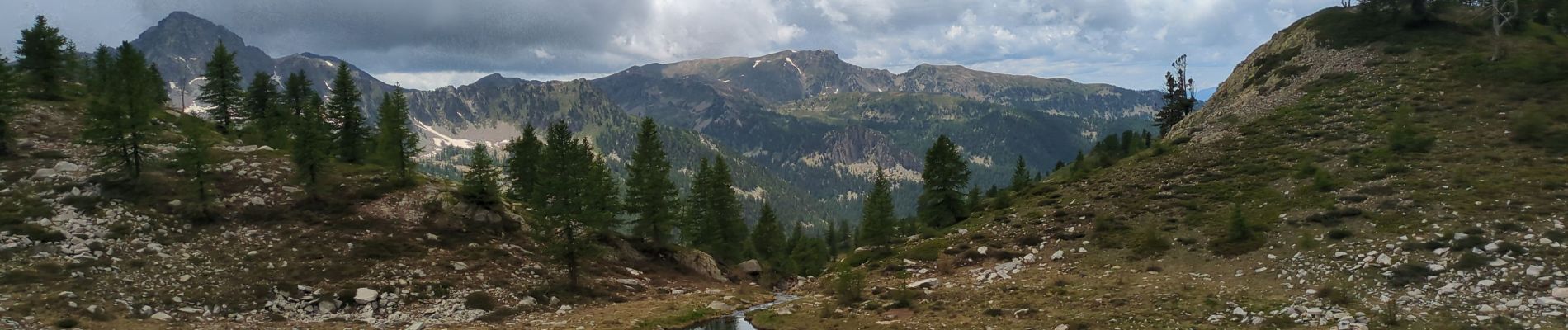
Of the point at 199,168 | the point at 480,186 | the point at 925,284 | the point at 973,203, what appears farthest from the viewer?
the point at 973,203

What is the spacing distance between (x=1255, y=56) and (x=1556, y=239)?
2834 inches

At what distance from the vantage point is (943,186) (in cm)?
6856

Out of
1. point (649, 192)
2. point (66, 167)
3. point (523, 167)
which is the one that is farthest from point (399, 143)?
point (649, 192)

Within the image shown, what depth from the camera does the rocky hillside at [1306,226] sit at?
2511 cm

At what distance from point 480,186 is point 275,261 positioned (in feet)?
53.5

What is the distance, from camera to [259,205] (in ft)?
150

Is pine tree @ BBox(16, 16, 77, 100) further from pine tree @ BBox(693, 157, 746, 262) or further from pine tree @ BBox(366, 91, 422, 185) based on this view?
pine tree @ BBox(693, 157, 746, 262)

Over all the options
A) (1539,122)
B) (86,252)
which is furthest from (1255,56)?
(86,252)

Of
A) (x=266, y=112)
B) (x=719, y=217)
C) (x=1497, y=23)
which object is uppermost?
(x=1497, y=23)

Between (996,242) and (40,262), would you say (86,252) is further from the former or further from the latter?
(996,242)

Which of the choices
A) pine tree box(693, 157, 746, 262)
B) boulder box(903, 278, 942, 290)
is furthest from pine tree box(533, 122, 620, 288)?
boulder box(903, 278, 942, 290)

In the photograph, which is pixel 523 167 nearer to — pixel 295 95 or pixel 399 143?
pixel 399 143

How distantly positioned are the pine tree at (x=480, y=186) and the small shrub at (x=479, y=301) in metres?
15.3

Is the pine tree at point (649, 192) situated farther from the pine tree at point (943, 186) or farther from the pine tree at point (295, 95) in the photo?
the pine tree at point (295, 95)
